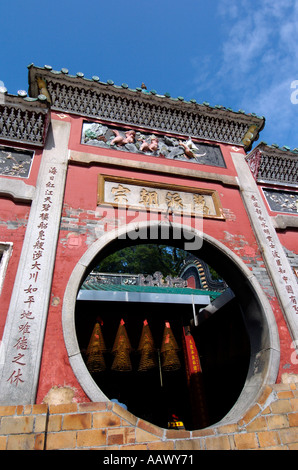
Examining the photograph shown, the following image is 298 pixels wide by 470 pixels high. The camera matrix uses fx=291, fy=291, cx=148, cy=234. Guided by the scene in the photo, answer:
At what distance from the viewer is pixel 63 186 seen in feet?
14.8

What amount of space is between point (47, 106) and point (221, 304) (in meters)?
4.82

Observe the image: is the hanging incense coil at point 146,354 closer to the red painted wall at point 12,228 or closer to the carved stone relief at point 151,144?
the red painted wall at point 12,228

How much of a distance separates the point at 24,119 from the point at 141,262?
13.4m

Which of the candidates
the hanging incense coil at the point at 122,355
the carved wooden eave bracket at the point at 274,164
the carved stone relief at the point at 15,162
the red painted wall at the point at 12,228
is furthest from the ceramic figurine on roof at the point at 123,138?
the hanging incense coil at the point at 122,355

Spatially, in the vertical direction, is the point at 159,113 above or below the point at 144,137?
above

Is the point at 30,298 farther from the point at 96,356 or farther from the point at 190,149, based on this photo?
the point at 190,149

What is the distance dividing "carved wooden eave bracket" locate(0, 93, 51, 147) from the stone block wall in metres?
3.96

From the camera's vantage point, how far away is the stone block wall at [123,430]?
8.60 feet

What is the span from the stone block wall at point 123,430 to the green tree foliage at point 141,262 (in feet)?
45.2

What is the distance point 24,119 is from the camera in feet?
16.0

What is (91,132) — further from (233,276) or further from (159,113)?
(233,276)

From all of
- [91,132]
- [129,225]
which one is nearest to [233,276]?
[129,225]

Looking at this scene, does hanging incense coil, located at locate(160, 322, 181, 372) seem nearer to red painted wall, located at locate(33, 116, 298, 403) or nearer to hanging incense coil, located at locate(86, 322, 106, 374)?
hanging incense coil, located at locate(86, 322, 106, 374)

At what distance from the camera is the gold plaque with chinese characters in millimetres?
4791
